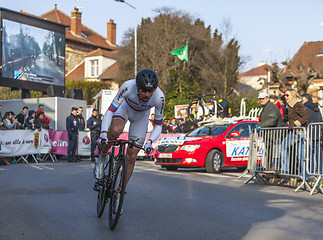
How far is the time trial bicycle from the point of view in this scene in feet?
18.8

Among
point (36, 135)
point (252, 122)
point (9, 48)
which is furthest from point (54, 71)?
point (252, 122)

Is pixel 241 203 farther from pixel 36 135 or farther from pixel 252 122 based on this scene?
pixel 36 135

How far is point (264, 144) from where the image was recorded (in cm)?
1136

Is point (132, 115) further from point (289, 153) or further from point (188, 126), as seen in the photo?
point (188, 126)

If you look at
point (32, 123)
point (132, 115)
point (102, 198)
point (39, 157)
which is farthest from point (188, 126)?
point (102, 198)

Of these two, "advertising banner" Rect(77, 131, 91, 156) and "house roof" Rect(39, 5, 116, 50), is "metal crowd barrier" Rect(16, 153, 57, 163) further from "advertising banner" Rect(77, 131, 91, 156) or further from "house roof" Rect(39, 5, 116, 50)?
"house roof" Rect(39, 5, 116, 50)

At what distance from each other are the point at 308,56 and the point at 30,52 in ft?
114

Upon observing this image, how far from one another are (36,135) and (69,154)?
1466mm

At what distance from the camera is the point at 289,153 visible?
10.6m

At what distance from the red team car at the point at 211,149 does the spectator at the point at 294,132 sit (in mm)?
3750

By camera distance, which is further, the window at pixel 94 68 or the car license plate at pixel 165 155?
the window at pixel 94 68

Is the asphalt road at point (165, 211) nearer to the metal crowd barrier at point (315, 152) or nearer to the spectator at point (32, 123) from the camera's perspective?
the metal crowd barrier at point (315, 152)

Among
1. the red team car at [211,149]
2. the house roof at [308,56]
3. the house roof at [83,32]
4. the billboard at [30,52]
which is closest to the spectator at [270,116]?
the red team car at [211,149]

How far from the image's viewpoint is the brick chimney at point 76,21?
7175 centimetres
